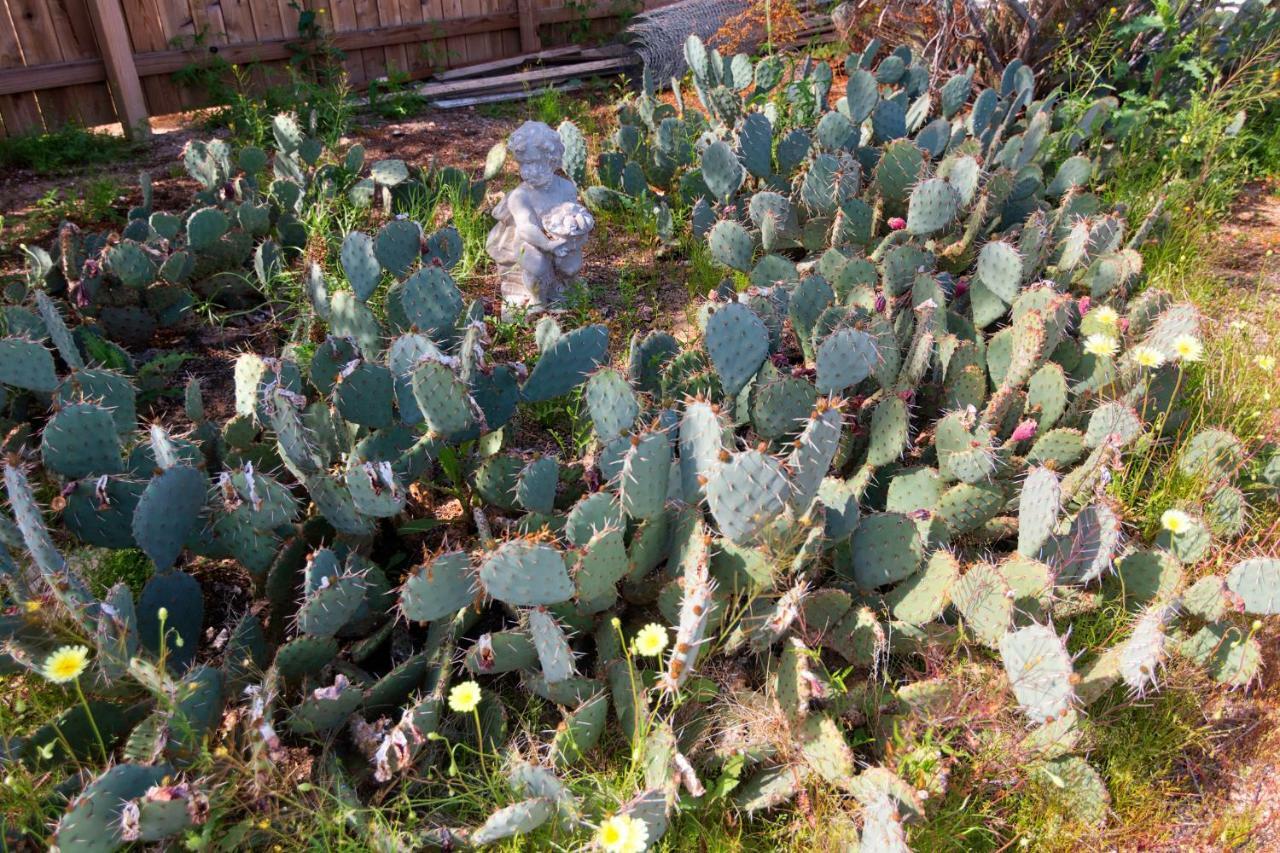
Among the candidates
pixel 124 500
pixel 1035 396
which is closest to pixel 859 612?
pixel 1035 396

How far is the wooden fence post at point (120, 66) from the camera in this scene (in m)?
5.00

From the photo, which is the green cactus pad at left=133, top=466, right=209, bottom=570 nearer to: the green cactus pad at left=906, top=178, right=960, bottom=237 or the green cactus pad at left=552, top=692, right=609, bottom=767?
the green cactus pad at left=552, top=692, right=609, bottom=767

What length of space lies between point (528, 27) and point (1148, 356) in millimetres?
5832

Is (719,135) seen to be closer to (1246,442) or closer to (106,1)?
(1246,442)

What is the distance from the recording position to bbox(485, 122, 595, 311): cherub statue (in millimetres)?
3072

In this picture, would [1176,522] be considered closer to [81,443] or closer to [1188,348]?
[1188,348]

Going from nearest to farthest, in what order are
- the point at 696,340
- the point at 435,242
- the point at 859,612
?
the point at 859,612, the point at 696,340, the point at 435,242

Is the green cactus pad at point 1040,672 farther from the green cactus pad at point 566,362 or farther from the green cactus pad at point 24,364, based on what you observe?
the green cactus pad at point 24,364

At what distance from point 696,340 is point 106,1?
428 cm

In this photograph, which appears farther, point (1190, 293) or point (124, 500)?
point (1190, 293)

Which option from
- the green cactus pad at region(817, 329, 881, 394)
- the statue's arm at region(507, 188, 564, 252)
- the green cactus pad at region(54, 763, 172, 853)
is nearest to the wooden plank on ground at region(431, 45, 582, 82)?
the statue's arm at region(507, 188, 564, 252)

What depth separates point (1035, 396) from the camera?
2605 millimetres

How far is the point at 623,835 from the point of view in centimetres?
148

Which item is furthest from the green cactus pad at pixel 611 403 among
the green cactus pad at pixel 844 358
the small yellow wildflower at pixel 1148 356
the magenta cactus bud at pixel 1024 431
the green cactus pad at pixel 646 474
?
the small yellow wildflower at pixel 1148 356
